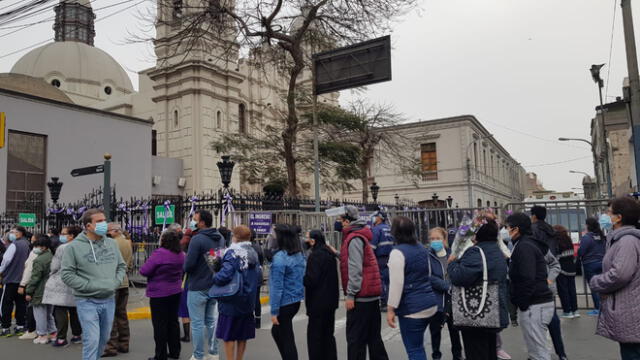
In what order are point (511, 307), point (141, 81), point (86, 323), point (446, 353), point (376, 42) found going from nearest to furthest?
point (86, 323) < point (446, 353) < point (511, 307) < point (376, 42) < point (141, 81)

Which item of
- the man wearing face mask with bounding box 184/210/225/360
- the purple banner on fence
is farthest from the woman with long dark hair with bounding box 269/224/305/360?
the purple banner on fence

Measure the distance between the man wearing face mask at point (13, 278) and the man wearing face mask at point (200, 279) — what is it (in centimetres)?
436

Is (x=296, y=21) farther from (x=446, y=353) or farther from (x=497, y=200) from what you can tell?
(x=497, y=200)

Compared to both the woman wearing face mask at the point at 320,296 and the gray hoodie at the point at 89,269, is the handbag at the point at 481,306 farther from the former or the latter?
the gray hoodie at the point at 89,269

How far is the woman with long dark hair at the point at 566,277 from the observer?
29.8 ft

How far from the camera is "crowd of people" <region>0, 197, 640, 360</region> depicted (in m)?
4.77

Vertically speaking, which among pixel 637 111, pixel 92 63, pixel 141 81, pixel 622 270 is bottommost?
pixel 622 270

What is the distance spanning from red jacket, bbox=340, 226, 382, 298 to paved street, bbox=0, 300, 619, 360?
176cm

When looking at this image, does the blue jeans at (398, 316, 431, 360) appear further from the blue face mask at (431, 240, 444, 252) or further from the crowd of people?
the blue face mask at (431, 240, 444, 252)

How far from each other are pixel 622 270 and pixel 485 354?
149 centimetres

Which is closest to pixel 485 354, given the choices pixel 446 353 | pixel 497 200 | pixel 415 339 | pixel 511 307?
pixel 415 339

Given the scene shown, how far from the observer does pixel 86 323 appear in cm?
561

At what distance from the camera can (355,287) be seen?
5527 mm

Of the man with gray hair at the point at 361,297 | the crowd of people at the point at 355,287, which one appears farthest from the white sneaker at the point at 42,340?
the man with gray hair at the point at 361,297
